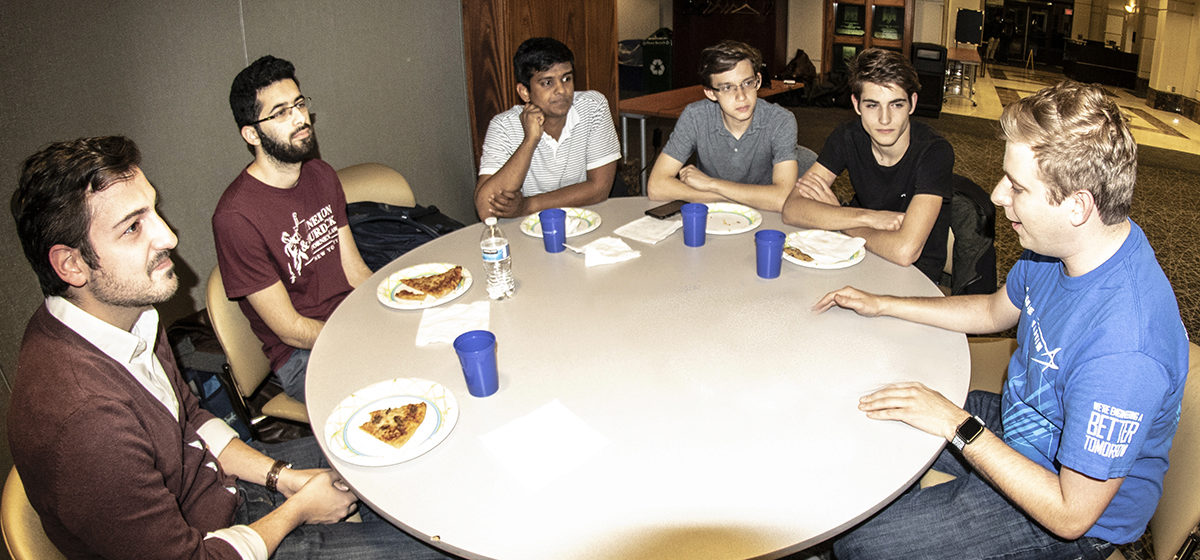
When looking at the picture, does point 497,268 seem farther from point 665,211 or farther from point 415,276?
point 665,211

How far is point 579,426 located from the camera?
1405 mm

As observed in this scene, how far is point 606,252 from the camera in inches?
86.7

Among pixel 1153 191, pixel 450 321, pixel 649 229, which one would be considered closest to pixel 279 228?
pixel 450 321

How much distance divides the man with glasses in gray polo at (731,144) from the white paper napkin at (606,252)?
569 millimetres

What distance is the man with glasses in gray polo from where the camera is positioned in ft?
8.80

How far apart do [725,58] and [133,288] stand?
2.11m

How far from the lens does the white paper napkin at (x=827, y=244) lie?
2.10 m

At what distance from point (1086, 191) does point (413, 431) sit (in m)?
1.33

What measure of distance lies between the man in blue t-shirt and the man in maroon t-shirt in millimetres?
1636

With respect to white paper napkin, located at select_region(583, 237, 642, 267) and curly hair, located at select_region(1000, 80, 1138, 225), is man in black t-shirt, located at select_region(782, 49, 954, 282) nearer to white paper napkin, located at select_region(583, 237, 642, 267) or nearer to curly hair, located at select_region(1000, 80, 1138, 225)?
white paper napkin, located at select_region(583, 237, 642, 267)

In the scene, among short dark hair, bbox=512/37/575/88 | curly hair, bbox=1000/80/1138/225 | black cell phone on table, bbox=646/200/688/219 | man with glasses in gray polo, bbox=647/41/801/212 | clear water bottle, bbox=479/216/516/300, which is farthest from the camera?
short dark hair, bbox=512/37/575/88

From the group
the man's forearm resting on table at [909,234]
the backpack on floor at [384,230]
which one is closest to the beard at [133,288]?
the backpack on floor at [384,230]

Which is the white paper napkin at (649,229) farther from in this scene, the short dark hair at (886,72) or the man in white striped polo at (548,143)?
the short dark hair at (886,72)

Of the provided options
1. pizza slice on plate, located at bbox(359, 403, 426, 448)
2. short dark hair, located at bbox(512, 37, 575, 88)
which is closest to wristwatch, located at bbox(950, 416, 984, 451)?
pizza slice on plate, located at bbox(359, 403, 426, 448)
